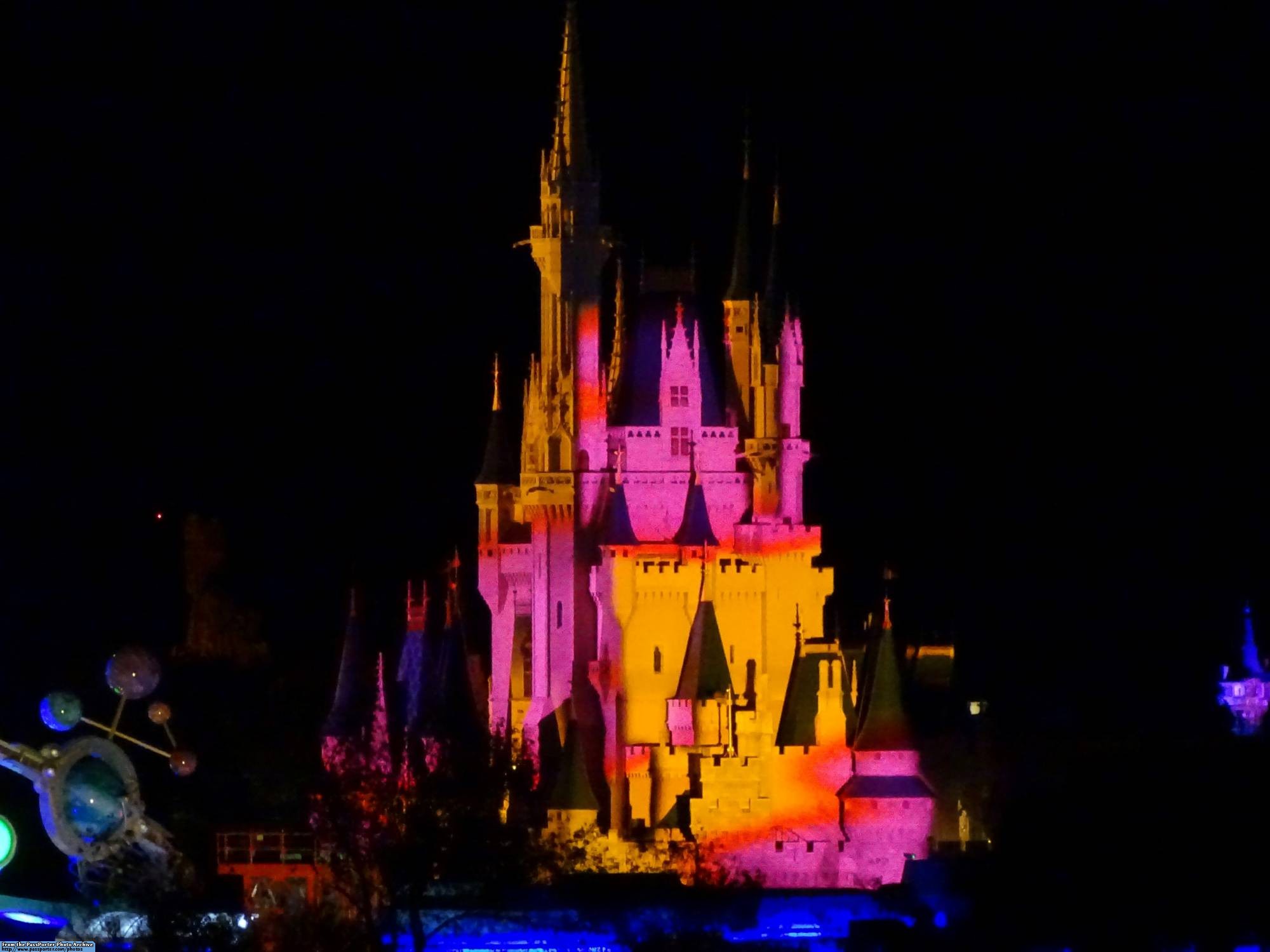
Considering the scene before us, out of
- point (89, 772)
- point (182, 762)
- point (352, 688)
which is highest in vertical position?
point (352, 688)

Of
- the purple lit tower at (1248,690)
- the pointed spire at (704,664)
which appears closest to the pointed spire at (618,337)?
the pointed spire at (704,664)

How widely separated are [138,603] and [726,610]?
18309mm

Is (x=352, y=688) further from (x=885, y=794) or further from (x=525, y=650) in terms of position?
(x=885, y=794)

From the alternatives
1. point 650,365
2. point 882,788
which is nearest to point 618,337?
point 650,365

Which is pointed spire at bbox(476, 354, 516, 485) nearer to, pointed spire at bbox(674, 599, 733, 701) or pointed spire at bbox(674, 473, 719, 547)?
pointed spire at bbox(674, 473, 719, 547)

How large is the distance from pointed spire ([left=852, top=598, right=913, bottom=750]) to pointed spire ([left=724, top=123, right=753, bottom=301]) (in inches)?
360

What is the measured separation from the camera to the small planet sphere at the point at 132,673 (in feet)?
241

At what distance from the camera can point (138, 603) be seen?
101 m

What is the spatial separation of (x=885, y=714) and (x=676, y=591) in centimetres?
513

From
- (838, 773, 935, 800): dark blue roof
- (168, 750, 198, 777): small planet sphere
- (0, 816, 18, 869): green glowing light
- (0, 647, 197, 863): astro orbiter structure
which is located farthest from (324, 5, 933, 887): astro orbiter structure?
(0, 816, 18, 869): green glowing light

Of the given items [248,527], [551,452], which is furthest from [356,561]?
[551,452]

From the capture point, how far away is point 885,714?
8294 centimetres

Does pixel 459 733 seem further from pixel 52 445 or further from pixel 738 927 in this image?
pixel 52 445

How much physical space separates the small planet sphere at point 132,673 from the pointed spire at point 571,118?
59.2 ft
